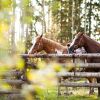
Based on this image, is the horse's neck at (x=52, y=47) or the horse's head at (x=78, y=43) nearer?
the horse's head at (x=78, y=43)

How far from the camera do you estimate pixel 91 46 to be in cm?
1166

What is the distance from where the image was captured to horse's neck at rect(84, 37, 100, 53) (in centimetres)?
1155

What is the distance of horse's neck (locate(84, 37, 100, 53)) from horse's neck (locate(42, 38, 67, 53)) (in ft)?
2.53

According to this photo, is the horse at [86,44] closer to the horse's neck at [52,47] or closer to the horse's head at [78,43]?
the horse's head at [78,43]

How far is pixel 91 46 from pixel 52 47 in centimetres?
146

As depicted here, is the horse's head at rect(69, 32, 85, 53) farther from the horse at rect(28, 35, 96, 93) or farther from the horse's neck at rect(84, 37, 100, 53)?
the horse at rect(28, 35, 96, 93)

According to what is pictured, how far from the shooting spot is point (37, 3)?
3691 centimetres

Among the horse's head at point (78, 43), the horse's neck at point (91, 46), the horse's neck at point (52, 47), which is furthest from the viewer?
the horse's neck at point (52, 47)

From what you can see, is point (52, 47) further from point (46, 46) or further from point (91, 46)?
point (91, 46)

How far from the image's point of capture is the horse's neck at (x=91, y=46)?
11.5 metres

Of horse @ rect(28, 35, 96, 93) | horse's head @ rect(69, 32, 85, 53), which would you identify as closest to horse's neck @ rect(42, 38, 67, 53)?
horse @ rect(28, 35, 96, 93)

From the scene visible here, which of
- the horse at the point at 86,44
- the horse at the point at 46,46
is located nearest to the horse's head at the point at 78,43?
the horse at the point at 86,44

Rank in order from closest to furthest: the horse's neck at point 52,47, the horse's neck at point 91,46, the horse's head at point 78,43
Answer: the horse's neck at point 91,46
the horse's head at point 78,43
the horse's neck at point 52,47

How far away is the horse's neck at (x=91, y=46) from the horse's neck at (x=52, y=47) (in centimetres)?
77
